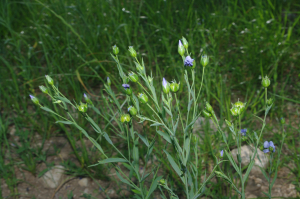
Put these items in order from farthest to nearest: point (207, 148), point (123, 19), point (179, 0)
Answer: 1. point (179, 0)
2. point (123, 19)
3. point (207, 148)

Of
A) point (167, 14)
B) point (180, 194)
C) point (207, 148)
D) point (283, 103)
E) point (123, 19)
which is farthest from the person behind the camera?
point (167, 14)

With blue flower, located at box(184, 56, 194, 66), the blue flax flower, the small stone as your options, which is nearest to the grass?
the small stone

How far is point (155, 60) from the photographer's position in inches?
78.7

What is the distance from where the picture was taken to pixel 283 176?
160cm

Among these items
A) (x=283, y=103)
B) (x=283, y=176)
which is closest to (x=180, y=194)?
(x=283, y=176)

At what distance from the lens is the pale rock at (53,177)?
66.9 inches

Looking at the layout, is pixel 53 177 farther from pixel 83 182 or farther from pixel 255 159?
pixel 255 159

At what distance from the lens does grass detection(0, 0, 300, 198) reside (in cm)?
189

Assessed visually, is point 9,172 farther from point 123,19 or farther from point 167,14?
point 167,14

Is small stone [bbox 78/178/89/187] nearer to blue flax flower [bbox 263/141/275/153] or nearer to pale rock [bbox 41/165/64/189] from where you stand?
pale rock [bbox 41/165/64/189]

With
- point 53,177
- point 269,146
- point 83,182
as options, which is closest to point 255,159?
point 269,146

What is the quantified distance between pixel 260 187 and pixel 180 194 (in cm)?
45

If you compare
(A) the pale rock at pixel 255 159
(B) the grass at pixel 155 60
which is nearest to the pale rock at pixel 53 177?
(B) the grass at pixel 155 60

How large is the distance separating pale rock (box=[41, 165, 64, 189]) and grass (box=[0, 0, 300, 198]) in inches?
4.4
